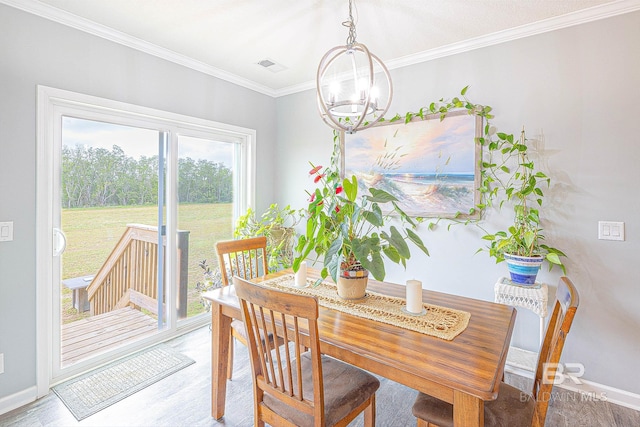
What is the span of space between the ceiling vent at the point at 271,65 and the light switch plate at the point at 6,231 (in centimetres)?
223

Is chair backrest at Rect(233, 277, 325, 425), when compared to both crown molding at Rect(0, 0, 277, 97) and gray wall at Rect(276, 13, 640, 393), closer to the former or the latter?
gray wall at Rect(276, 13, 640, 393)

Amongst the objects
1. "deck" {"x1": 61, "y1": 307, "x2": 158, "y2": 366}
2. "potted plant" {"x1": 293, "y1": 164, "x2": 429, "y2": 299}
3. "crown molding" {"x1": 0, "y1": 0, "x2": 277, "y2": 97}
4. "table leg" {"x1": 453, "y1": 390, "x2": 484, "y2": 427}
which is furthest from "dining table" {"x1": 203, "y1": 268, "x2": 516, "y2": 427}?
"crown molding" {"x1": 0, "y1": 0, "x2": 277, "y2": 97}

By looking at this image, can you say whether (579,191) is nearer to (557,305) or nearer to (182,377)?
(557,305)

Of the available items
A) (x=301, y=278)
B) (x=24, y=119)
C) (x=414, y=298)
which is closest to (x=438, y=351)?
(x=414, y=298)

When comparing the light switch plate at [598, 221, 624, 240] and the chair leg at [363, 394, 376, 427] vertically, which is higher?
the light switch plate at [598, 221, 624, 240]

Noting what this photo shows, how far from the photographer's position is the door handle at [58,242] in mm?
2252

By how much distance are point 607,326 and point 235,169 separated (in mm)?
3430

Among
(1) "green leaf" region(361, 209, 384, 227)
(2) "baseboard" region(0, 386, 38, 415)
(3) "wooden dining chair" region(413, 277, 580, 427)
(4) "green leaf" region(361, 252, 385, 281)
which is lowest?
(2) "baseboard" region(0, 386, 38, 415)

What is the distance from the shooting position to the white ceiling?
2094 mm

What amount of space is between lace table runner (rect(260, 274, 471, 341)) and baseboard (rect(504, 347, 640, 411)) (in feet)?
4.24

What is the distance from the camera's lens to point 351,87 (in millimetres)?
3316

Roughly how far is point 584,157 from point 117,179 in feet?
11.4

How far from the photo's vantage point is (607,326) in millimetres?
2184

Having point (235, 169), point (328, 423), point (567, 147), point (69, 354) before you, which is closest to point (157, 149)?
point (235, 169)
